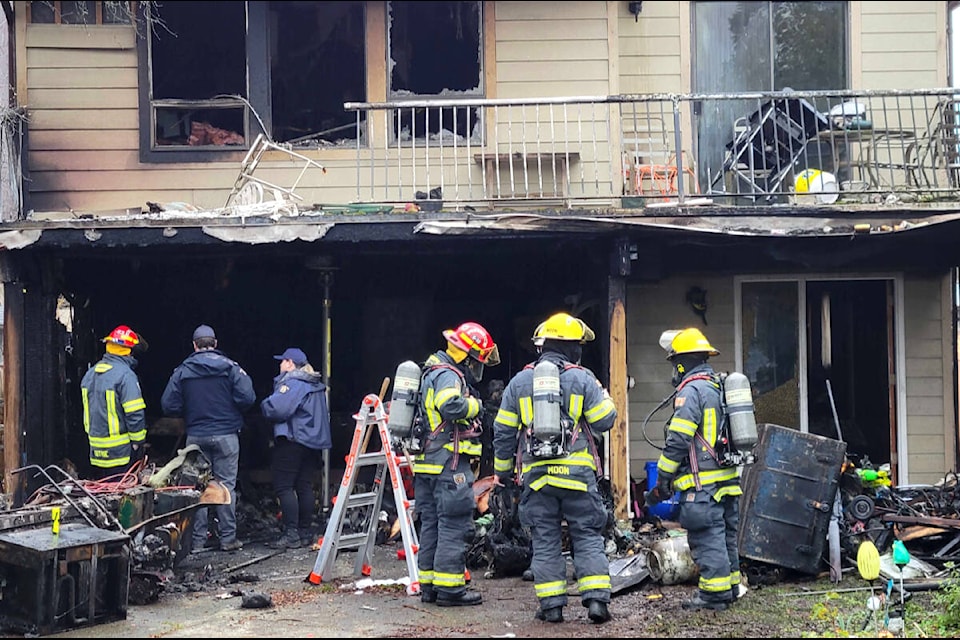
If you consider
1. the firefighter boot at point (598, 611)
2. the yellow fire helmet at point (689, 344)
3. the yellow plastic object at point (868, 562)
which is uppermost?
the yellow fire helmet at point (689, 344)

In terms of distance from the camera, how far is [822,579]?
8.30m

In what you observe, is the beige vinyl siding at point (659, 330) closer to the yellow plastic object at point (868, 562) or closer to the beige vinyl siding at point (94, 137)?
the beige vinyl siding at point (94, 137)

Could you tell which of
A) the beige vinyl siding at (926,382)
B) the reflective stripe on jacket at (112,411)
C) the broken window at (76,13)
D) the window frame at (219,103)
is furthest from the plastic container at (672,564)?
the broken window at (76,13)

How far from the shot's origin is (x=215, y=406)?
975 cm

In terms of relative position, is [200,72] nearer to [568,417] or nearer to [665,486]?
[568,417]

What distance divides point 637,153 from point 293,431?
13.7 ft

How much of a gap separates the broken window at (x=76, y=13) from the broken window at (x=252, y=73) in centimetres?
31

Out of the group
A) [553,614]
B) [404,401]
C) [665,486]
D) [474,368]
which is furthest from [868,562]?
[404,401]

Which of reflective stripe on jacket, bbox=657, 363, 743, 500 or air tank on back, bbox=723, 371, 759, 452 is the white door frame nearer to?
air tank on back, bbox=723, 371, 759, 452

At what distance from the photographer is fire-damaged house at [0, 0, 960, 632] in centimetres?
1016

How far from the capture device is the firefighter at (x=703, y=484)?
7.20 m

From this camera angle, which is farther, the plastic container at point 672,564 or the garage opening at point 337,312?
the garage opening at point 337,312

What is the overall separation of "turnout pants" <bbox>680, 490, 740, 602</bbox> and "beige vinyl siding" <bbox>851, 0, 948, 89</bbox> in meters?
→ 5.99

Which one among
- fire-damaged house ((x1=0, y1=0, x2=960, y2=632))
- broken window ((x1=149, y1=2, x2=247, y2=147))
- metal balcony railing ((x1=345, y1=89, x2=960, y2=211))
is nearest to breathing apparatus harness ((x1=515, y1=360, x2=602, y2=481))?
fire-damaged house ((x1=0, y1=0, x2=960, y2=632))
